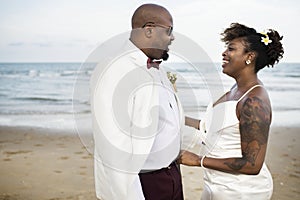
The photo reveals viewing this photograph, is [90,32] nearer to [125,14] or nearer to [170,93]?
[125,14]

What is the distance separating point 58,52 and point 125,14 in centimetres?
1029

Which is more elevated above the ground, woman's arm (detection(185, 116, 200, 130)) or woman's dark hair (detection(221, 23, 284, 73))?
woman's dark hair (detection(221, 23, 284, 73))

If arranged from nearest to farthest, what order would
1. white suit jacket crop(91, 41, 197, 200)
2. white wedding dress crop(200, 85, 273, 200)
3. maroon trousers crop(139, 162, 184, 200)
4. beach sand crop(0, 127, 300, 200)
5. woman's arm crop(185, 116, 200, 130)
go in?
1. white suit jacket crop(91, 41, 197, 200)
2. maroon trousers crop(139, 162, 184, 200)
3. white wedding dress crop(200, 85, 273, 200)
4. woman's arm crop(185, 116, 200, 130)
5. beach sand crop(0, 127, 300, 200)

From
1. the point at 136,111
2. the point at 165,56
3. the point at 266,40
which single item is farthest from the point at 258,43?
the point at 136,111

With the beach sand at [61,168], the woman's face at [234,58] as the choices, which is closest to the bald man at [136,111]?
the woman's face at [234,58]

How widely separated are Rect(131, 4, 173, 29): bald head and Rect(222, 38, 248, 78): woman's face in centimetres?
47

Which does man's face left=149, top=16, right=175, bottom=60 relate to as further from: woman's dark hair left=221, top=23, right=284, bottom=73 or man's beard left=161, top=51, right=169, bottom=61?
woman's dark hair left=221, top=23, right=284, bottom=73

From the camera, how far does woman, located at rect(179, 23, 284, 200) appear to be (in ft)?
6.20

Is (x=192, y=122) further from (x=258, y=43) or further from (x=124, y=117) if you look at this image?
(x=124, y=117)

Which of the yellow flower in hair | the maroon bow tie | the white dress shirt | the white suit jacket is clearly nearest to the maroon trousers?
the white dress shirt

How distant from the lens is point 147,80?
1.60 m

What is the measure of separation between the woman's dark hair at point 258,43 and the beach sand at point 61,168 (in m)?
2.43

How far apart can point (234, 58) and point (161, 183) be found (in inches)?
26.4

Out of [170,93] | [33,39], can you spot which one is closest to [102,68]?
[170,93]
